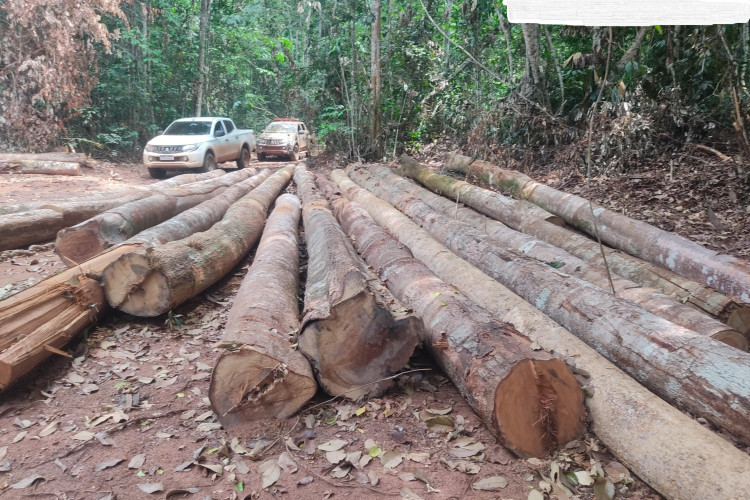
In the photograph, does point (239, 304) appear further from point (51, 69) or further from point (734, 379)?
point (51, 69)

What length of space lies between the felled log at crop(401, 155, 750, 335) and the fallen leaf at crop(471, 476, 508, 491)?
82.9 inches

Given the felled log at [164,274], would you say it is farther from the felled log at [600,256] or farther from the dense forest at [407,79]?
the dense forest at [407,79]

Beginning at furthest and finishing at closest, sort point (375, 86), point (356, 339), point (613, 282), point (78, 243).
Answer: point (375, 86) < point (78, 243) < point (613, 282) < point (356, 339)

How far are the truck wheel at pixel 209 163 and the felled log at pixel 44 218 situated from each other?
5.77m

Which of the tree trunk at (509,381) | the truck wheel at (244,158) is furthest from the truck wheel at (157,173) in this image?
the tree trunk at (509,381)

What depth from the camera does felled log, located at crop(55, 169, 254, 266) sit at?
5.14 m

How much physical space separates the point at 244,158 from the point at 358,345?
14963 mm

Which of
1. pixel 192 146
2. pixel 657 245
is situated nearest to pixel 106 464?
pixel 657 245

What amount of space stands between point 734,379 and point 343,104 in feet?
46.8

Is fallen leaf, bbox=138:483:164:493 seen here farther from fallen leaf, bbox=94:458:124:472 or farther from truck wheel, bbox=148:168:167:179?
truck wheel, bbox=148:168:167:179

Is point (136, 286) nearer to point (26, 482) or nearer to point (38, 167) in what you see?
point (26, 482)

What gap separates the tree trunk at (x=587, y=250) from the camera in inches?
135

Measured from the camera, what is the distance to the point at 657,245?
4.66 m

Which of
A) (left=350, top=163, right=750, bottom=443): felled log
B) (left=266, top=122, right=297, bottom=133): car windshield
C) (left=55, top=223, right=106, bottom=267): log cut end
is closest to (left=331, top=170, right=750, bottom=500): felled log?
(left=350, top=163, right=750, bottom=443): felled log
